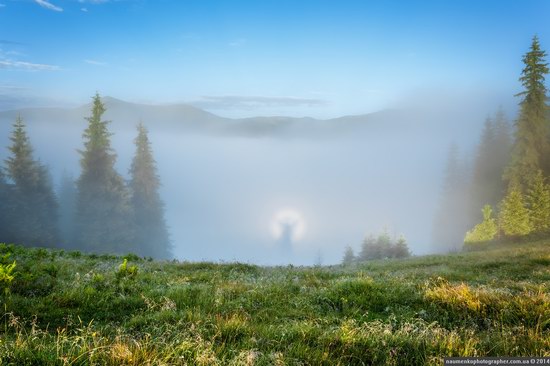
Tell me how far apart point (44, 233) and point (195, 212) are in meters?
132

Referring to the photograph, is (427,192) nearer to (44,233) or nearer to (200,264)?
(44,233)

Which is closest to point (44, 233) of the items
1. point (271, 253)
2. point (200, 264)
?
point (200, 264)

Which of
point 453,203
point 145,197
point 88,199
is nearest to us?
point 88,199

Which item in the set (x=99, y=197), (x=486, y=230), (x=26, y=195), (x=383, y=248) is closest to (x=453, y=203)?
(x=383, y=248)

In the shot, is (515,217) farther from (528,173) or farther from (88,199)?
(88,199)

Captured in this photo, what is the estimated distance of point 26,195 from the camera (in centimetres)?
5066

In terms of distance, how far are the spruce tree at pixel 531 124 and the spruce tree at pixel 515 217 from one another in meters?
4.21

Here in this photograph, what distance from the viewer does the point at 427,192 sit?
624 feet

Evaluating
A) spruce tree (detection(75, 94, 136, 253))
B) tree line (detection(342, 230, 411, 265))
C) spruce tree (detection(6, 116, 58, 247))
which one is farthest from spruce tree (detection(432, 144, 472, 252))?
spruce tree (detection(6, 116, 58, 247))

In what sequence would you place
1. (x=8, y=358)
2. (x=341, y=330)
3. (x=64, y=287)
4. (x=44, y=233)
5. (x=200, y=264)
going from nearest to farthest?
1. (x=8, y=358)
2. (x=341, y=330)
3. (x=64, y=287)
4. (x=200, y=264)
5. (x=44, y=233)

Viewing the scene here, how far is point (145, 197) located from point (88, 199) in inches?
425

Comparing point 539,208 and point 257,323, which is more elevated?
point 257,323

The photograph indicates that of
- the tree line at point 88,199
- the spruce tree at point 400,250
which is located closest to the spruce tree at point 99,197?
the tree line at point 88,199

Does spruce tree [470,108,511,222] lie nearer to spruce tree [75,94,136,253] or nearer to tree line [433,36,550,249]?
tree line [433,36,550,249]
